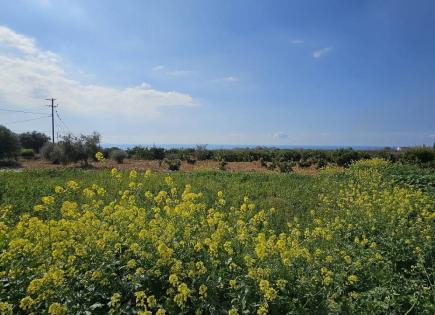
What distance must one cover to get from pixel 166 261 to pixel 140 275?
0.84ft

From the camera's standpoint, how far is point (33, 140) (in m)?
40.2

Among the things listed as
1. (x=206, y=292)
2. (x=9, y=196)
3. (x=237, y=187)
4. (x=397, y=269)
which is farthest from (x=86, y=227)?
(x=237, y=187)

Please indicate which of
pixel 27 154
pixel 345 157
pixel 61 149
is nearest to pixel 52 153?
pixel 61 149

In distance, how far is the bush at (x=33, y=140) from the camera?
Answer: 3962cm

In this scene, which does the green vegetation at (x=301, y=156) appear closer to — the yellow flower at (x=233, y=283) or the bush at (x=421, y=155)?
the bush at (x=421, y=155)

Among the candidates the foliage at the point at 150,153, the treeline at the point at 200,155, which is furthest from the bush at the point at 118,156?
the foliage at the point at 150,153

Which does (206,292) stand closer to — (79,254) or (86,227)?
(79,254)

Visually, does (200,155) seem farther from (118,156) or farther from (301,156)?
(301,156)

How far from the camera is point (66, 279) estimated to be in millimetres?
3043

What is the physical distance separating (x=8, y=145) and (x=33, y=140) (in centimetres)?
1308

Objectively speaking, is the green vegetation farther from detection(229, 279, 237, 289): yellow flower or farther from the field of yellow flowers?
detection(229, 279, 237, 289): yellow flower

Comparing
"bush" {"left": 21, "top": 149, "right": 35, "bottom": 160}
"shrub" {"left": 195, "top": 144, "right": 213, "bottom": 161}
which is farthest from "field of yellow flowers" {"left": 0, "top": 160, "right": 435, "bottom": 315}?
"bush" {"left": 21, "top": 149, "right": 35, "bottom": 160}

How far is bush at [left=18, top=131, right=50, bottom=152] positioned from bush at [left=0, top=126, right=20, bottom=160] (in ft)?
35.7

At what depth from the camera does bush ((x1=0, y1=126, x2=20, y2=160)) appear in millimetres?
27547
